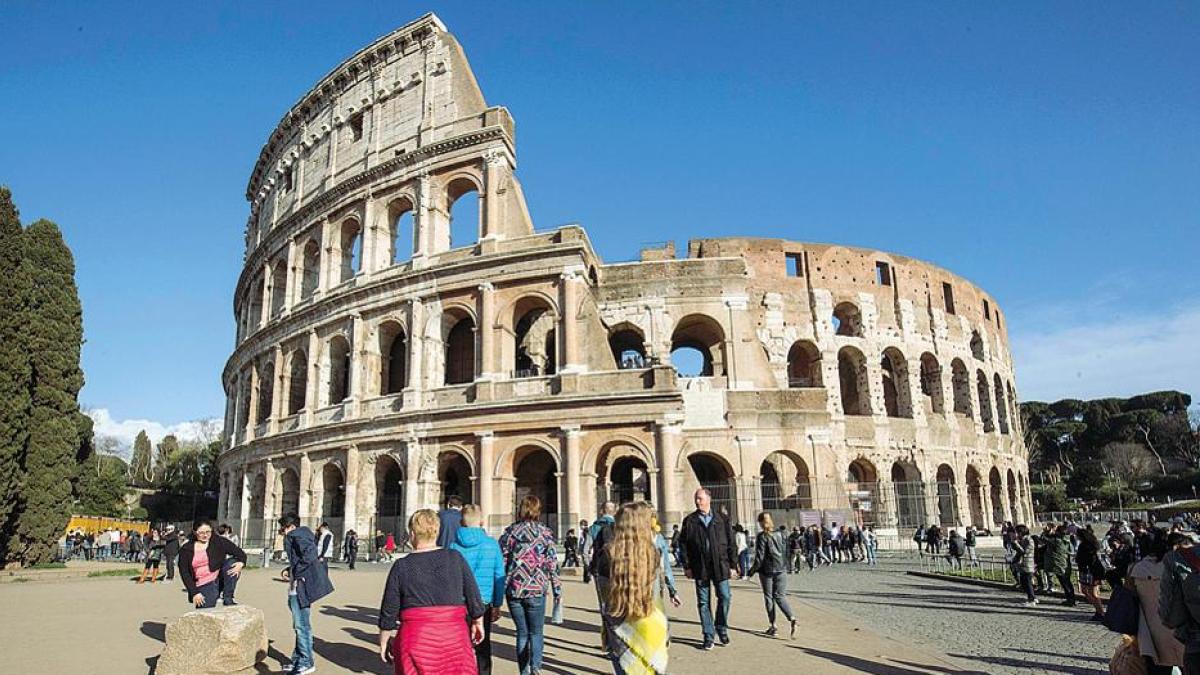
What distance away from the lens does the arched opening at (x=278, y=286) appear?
96.7ft

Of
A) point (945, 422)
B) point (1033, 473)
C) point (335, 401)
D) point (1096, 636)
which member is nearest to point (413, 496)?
point (335, 401)

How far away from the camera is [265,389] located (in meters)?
29.0

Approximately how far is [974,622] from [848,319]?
22.3 m

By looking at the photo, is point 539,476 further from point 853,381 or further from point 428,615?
point 428,615

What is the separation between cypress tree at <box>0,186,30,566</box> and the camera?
1820 cm

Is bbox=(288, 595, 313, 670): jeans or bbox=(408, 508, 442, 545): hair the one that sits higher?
bbox=(408, 508, 442, 545): hair

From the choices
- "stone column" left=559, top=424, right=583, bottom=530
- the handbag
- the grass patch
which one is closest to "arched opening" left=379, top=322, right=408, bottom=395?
"stone column" left=559, top=424, right=583, bottom=530

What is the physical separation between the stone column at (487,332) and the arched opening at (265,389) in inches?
453

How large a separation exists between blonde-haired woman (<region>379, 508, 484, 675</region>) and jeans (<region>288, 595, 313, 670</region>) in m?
2.65

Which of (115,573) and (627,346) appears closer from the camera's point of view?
(115,573)

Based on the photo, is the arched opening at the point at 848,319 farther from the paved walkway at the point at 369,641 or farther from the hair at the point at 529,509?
the hair at the point at 529,509

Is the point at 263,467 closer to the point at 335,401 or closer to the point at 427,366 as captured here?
the point at 335,401

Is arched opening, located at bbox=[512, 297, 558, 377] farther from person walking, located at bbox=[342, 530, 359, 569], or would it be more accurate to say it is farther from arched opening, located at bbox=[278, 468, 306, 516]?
arched opening, located at bbox=[278, 468, 306, 516]

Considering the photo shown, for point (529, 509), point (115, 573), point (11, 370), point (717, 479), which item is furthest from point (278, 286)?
point (529, 509)
